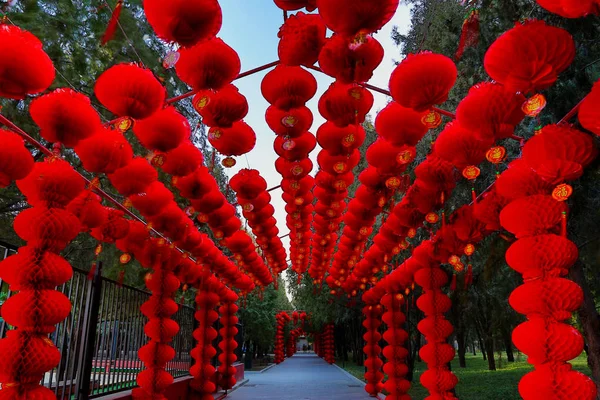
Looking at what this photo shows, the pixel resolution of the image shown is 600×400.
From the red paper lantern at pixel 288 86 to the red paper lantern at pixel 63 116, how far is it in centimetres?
135

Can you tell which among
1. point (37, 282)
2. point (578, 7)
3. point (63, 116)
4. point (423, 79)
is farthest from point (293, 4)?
point (37, 282)

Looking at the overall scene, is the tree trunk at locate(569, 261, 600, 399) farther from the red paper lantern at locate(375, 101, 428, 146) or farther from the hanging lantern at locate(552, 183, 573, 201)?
the red paper lantern at locate(375, 101, 428, 146)

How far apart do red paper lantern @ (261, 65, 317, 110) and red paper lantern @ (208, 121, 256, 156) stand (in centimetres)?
73

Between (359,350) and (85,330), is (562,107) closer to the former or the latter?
(85,330)

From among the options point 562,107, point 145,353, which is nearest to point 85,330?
point 145,353

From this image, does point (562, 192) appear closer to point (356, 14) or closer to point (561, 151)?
point (561, 151)

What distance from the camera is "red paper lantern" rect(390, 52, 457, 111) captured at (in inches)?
112

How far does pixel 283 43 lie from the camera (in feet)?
9.37

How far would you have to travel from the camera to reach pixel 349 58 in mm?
2697

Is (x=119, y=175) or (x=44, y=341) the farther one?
(x=119, y=175)

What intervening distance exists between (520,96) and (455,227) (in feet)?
8.97

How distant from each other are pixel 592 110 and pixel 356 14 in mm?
1508

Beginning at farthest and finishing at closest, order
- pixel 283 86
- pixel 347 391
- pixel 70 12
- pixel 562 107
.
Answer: pixel 347 391 < pixel 70 12 < pixel 562 107 < pixel 283 86

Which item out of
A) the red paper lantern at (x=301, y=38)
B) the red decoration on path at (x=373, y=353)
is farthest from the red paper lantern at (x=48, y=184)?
the red decoration on path at (x=373, y=353)
